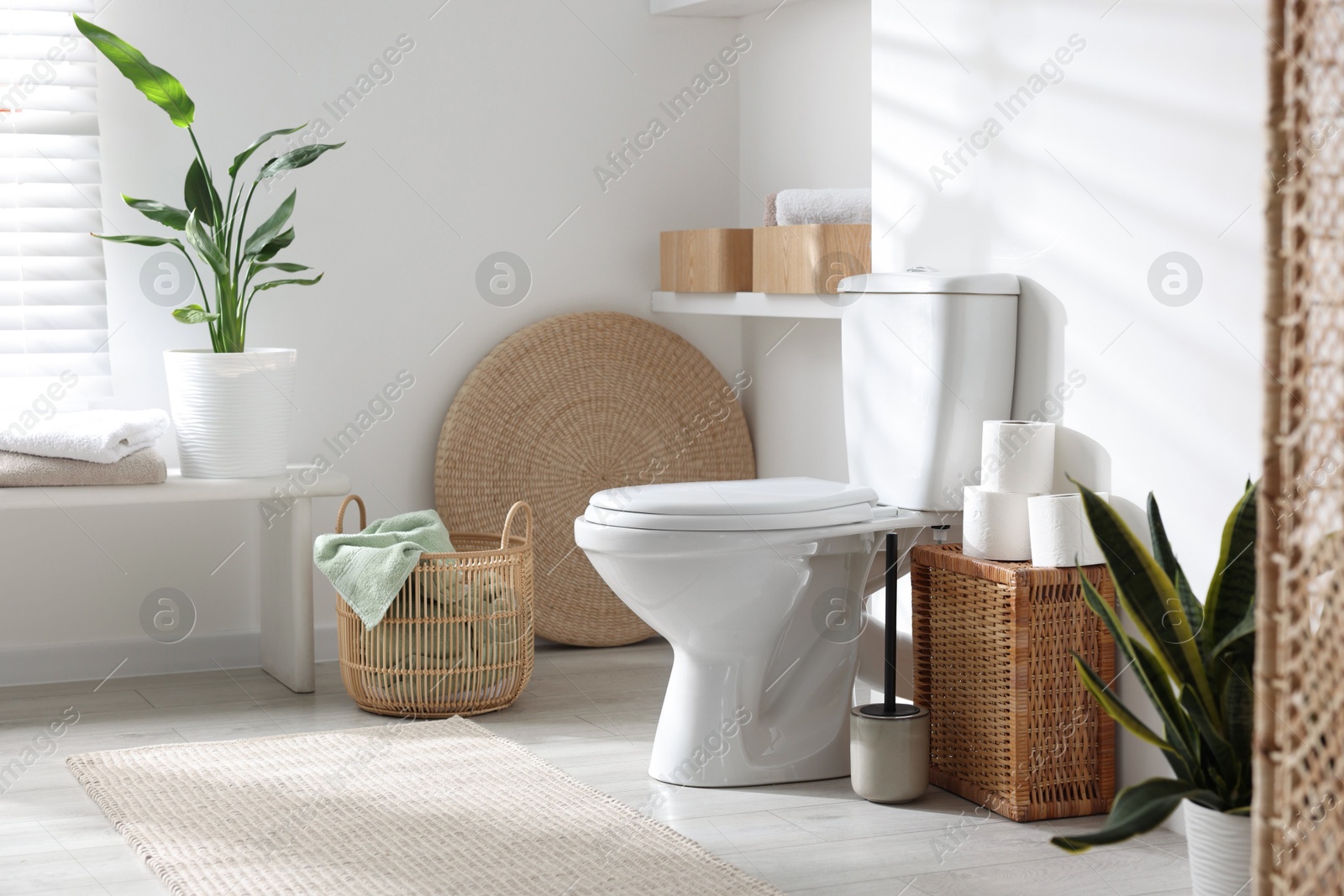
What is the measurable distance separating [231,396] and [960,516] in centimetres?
142

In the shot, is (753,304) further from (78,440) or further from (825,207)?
(78,440)

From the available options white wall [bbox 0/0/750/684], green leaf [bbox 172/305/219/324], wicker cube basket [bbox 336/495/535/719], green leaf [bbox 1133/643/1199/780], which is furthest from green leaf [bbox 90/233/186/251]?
green leaf [bbox 1133/643/1199/780]

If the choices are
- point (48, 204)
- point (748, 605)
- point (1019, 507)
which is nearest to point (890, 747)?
point (748, 605)

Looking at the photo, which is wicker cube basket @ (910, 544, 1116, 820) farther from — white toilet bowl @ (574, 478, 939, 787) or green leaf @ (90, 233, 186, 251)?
green leaf @ (90, 233, 186, 251)

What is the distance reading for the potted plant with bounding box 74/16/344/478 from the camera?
2883 mm

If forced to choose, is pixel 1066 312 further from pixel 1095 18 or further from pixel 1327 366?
pixel 1327 366

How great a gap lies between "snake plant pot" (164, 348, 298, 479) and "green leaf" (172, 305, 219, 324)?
7 cm

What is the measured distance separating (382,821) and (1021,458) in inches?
43.2

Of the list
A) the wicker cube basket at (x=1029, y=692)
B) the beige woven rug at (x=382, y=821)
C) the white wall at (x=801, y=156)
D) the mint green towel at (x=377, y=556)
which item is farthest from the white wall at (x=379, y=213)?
the wicker cube basket at (x=1029, y=692)

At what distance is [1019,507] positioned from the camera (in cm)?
227

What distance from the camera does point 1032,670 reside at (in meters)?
2.19

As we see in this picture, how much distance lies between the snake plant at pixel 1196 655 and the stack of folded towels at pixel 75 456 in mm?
1850


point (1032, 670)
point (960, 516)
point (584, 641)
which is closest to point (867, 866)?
point (1032, 670)

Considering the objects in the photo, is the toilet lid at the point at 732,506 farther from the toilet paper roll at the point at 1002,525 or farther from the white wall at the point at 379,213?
the white wall at the point at 379,213
